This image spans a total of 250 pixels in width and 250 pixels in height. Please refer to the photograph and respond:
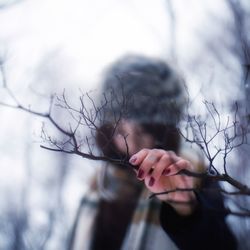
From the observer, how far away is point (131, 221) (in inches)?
56.6

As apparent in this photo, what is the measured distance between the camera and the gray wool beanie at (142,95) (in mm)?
971

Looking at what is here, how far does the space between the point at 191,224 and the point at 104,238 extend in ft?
1.37

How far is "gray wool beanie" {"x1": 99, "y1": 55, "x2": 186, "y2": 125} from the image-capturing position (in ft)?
3.18

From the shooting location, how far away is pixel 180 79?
1.23m

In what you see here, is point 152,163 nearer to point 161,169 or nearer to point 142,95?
point 161,169

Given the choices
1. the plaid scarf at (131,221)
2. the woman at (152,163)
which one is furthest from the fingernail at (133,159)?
the plaid scarf at (131,221)

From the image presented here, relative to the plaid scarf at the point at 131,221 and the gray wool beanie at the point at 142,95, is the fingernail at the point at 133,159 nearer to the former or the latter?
the gray wool beanie at the point at 142,95

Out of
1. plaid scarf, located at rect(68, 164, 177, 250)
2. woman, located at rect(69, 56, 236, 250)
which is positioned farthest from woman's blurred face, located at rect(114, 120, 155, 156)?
plaid scarf, located at rect(68, 164, 177, 250)

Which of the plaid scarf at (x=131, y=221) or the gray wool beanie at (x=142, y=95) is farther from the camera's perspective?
the plaid scarf at (x=131, y=221)

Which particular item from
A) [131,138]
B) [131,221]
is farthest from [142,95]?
[131,221]

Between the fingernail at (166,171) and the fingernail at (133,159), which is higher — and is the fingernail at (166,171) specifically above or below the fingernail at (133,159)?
above

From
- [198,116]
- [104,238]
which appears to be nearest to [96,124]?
[198,116]

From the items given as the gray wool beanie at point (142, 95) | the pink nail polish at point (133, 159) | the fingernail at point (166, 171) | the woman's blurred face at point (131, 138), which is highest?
the gray wool beanie at point (142, 95)

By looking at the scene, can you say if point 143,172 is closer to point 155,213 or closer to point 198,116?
point 198,116
